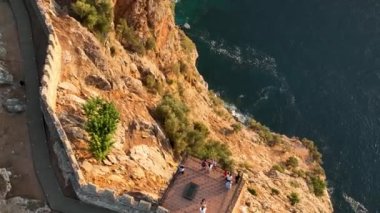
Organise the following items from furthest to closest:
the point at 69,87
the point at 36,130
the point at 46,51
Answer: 1. the point at 69,87
2. the point at 46,51
3. the point at 36,130

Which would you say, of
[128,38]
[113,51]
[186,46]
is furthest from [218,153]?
[186,46]

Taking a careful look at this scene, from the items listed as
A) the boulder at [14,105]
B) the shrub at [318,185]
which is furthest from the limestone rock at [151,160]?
the shrub at [318,185]

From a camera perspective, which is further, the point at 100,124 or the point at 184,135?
the point at 184,135

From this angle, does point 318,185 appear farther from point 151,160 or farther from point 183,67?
point 151,160

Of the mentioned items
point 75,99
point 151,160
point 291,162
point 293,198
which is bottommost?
point 151,160

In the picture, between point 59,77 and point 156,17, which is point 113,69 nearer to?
point 59,77

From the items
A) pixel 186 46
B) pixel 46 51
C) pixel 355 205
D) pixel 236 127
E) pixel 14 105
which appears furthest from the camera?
pixel 186 46

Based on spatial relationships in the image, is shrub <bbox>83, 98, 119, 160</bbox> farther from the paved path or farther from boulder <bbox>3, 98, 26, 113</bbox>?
boulder <bbox>3, 98, 26, 113</bbox>

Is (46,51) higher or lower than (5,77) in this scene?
higher
